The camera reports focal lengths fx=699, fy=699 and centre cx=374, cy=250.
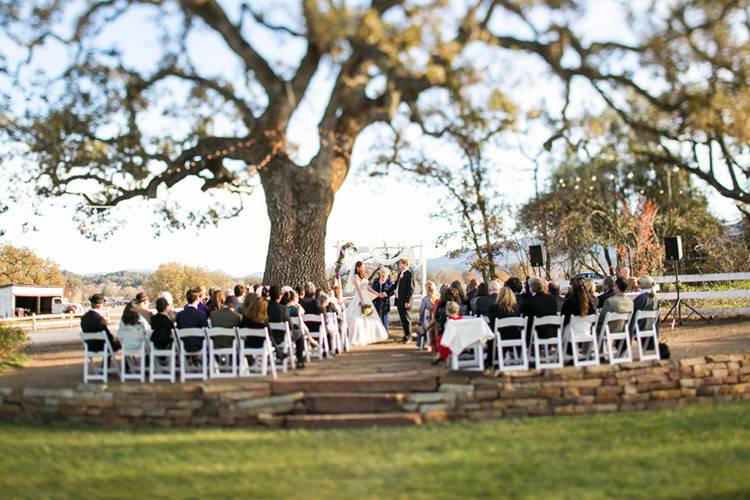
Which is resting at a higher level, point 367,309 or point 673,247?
point 673,247

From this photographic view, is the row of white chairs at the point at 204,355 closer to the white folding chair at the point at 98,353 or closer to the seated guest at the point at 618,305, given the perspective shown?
the white folding chair at the point at 98,353

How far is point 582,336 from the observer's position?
8.45 m

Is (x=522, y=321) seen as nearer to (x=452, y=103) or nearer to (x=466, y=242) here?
(x=452, y=103)

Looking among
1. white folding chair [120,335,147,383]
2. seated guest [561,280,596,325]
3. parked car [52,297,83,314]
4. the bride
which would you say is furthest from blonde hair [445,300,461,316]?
parked car [52,297,83,314]

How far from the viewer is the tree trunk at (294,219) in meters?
13.1

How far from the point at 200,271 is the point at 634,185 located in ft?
154

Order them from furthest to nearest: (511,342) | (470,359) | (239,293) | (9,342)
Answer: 1. (9,342)
2. (239,293)
3. (470,359)
4. (511,342)

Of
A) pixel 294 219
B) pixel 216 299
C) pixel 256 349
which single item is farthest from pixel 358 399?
pixel 294 219

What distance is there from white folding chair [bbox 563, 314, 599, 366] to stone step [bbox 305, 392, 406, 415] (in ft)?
7.74

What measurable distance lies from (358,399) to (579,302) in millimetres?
3047

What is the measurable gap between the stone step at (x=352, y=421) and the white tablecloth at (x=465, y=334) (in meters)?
1.40

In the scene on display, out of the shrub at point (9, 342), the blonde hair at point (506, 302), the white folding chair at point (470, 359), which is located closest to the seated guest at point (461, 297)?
the white folding chair at point (470, 359)

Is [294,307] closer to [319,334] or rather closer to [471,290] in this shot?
[319,334]

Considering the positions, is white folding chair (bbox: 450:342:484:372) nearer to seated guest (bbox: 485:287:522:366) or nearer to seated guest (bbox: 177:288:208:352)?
seated guest (bbox: 485:287:522:366)
